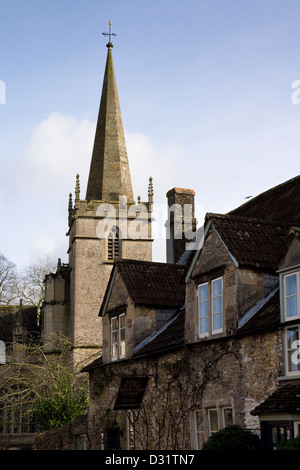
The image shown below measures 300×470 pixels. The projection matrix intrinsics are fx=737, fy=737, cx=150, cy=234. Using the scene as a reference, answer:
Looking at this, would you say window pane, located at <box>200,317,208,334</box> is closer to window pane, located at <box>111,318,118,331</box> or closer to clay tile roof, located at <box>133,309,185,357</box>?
clay tile roof, located at <box>133,309,185,357</box>

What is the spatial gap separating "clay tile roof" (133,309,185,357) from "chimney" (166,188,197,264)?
175 inches

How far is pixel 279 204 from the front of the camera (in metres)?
19.5

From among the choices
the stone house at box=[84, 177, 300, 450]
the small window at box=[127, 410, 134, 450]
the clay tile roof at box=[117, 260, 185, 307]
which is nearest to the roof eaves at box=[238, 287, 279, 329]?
the stone house at box=[84, 177, 300, 450]

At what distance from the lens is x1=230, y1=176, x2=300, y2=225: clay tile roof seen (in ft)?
60.3

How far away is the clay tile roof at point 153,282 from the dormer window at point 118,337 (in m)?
0.98

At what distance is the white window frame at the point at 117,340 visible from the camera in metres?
20.3

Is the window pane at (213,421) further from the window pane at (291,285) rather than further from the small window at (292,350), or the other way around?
the window pane at (291,285)

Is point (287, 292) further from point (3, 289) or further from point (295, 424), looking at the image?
point (3, 289)

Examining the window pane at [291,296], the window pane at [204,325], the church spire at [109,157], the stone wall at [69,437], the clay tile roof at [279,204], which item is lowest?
the stone wall at [69,437]

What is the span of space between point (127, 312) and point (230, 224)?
5152 mm

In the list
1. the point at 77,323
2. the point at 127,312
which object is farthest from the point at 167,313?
the point at 77,323

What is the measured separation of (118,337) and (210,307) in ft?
17.5

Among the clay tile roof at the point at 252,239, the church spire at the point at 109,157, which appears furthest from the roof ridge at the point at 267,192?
the church spire at the point at 109,157
